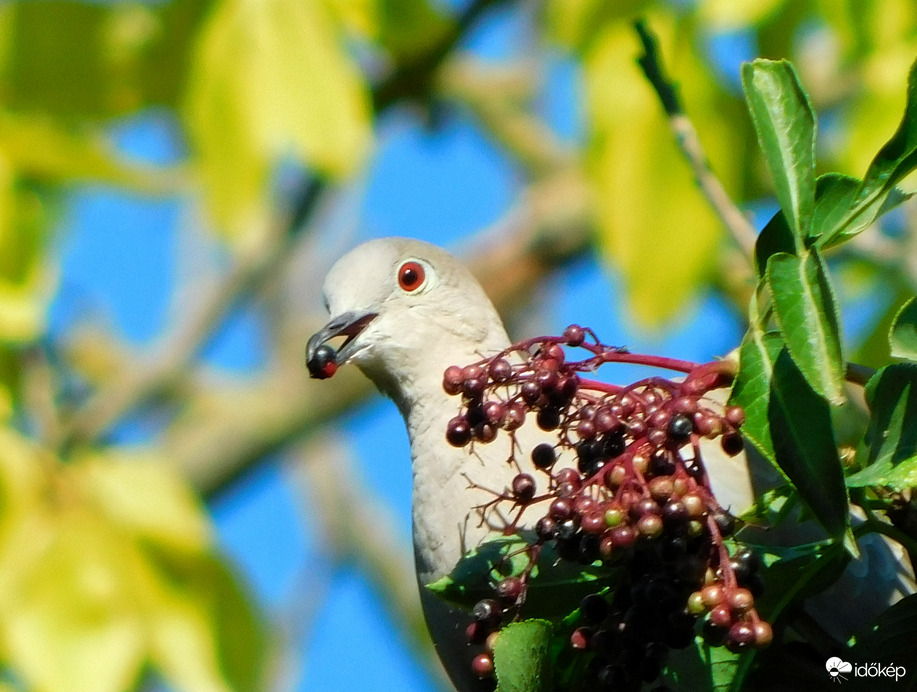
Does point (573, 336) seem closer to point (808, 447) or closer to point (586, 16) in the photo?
point (808, 447)

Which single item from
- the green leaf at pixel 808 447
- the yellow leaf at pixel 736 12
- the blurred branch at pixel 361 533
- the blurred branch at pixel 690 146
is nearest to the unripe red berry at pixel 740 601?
the green leaf at pixel 808 447

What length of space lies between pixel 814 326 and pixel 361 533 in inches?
285

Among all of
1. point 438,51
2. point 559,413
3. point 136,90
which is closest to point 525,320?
point 438,51

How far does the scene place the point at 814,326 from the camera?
1353mm

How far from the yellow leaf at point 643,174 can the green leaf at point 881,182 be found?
1.52 metres

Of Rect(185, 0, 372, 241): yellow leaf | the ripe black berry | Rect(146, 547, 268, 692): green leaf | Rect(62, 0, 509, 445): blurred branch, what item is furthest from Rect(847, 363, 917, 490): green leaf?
Rect(62, 0, 509, 445): blurred branch

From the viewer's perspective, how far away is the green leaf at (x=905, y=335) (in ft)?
4.90

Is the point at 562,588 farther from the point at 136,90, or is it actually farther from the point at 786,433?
the point at 136,90

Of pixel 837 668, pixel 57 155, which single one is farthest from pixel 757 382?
pixel 57 155

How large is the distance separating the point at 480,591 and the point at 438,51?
318cm

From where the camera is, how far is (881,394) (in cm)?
148

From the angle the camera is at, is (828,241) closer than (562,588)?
Yes

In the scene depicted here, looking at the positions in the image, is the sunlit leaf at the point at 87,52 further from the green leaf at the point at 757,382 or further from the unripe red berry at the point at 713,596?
the unripe red berry at the point at 713,596

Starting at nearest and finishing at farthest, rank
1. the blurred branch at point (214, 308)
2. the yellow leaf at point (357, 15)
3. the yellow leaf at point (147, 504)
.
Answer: the yellow leaf at point (357, 15) < the yellow leaf at point (147, 504) < the blurred branch at point (214, 308)
